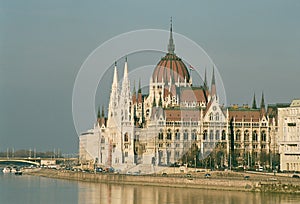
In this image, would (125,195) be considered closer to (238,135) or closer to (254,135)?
(238,135)

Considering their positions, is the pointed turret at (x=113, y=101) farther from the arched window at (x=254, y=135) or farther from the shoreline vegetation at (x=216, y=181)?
the shoreline vegetation at (x=216, y=181)

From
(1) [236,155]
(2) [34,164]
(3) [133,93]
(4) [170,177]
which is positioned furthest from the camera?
(2) [34,164]

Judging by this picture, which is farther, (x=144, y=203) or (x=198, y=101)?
(x=198, y=101)

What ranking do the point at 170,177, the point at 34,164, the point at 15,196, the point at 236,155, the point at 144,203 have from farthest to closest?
1. the point at 34,164
2. the point at 236,155
3. the point at 170,177
4. the point at 15,196
5. the point at 144,203

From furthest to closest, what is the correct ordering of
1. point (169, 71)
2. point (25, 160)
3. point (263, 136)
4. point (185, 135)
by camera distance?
point (25, 160) < point (169, 71) < point (263, 136) < point (185, 135)

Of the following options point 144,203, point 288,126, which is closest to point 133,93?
point 288,126

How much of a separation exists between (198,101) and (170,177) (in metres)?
36.8

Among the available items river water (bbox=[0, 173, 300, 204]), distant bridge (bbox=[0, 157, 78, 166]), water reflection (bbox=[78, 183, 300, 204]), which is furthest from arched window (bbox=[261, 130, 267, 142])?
distant bridge (bbox=[0, 157, 78, 166])

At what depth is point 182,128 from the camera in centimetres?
12669

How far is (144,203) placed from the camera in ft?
257

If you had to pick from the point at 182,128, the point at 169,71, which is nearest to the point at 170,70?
the point at 169,71

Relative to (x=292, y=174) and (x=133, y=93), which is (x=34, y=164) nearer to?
(x=133, y=93)

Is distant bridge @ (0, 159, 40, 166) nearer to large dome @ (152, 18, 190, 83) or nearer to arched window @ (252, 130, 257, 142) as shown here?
large dome @ (152, 18, 190, 83)

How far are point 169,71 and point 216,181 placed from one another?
50.9 meters
